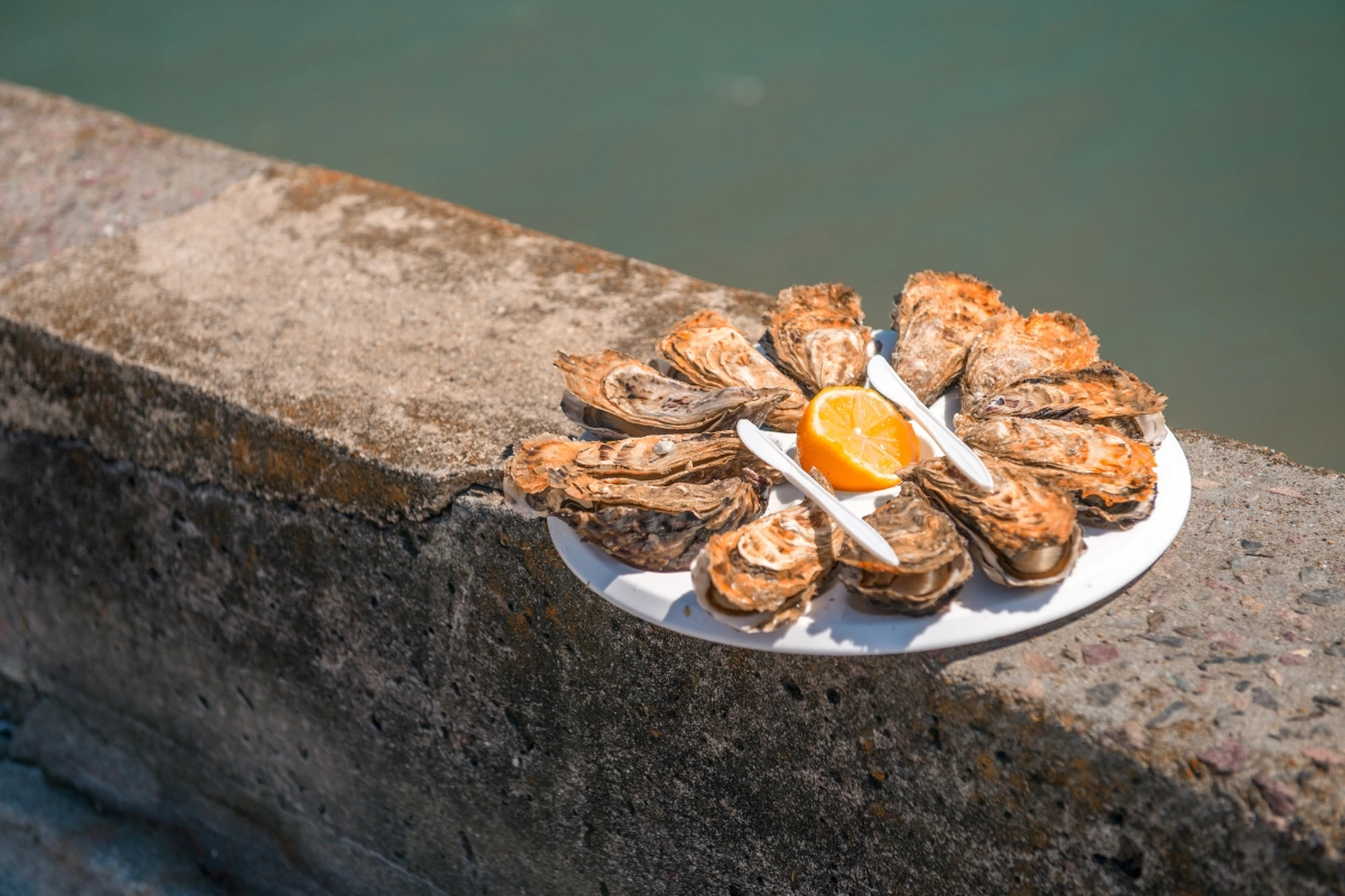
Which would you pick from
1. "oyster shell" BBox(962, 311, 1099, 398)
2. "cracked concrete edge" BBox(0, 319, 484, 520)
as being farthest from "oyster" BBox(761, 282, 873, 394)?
"cracked concrete edge" BBox(0, 319, 484, 520)

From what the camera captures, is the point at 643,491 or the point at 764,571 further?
the point at 643,491

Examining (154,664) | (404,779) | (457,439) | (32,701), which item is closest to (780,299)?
(457,439)

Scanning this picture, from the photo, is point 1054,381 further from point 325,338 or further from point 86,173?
point 86,173

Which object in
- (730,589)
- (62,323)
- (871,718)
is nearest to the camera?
(730,589)

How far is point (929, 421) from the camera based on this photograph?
1.40 meters

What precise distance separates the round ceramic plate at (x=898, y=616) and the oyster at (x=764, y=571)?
0.03 metres

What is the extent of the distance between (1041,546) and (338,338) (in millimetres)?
1469

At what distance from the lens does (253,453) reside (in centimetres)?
200

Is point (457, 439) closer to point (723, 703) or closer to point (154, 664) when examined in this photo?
point (723, 703)

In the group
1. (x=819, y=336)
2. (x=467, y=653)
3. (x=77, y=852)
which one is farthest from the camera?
(x=77, y=852)

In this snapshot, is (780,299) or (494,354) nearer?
(780,299)

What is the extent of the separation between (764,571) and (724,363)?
1.55 ft

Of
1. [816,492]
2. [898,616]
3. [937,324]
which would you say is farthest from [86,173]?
[898,616]

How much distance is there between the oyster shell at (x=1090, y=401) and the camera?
146 centimetres
